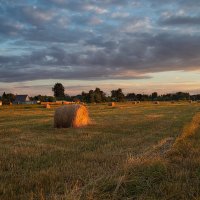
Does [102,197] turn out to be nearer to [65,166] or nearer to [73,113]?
[65,166]

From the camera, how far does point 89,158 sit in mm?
9219

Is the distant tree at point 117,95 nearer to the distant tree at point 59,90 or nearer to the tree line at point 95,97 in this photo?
the tree line at point 95,97

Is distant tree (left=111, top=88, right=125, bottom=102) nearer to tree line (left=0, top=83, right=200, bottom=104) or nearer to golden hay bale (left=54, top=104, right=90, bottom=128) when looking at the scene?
tree line (left=0, top=83, right=200, bottom=104)

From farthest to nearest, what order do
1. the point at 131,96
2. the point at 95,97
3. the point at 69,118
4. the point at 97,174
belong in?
1. the point at 131,96
2. the point at 95,97
3. the point at 69,118
4. the point at 97,174

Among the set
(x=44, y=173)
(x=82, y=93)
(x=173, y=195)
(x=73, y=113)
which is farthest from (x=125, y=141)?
(x=82, y=93)

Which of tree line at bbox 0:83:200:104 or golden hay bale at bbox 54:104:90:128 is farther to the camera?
tree line at bbox 0:83:200:104

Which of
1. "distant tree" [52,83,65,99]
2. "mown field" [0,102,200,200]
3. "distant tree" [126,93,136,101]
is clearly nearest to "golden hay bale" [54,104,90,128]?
"mown field" [0,102,200,200]

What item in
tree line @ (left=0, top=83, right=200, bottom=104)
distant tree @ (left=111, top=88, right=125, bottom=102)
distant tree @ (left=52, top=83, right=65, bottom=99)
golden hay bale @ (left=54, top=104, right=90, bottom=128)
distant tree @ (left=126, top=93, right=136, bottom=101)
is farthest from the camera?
distant tree @ (left=126, top=93, right=136, bottom=101)

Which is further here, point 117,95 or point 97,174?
point 117,95

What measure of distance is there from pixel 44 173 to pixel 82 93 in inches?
3812

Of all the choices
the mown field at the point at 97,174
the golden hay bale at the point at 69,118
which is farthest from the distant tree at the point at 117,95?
the mown field at the point at 97,174

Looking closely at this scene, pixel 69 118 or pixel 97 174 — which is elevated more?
pixel 69 118

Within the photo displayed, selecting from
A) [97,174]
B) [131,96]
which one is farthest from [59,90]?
[97,174]

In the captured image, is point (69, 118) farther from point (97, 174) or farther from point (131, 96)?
point (131, 96)
